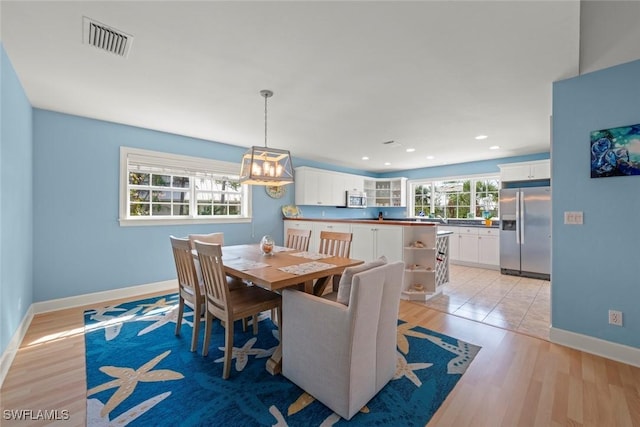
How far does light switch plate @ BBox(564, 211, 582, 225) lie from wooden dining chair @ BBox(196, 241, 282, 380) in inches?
107

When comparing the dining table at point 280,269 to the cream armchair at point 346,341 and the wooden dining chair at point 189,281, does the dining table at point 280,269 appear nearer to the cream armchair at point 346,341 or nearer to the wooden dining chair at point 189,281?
the cream armchair at point 346,341

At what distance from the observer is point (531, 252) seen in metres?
4.85

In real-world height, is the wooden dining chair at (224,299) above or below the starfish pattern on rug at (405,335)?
above

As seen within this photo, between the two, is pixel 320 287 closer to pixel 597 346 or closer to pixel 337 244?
pixel 337 244

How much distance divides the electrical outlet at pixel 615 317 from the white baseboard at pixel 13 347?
4709 millimetres

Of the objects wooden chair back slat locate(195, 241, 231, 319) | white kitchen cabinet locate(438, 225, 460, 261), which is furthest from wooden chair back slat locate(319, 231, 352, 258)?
white kitchen cabinet locate(438, 225, 460, 261)

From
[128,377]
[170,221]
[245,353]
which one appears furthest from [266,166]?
[170,221]

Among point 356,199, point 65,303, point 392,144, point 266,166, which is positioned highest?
point 392,144

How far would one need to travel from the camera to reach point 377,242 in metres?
4.04

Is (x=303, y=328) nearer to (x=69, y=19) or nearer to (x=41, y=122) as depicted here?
(x=69, y=19)

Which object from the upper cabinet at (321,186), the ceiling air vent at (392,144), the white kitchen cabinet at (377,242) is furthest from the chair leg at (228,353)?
the upper cabinet at (321,186)

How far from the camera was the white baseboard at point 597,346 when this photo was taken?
2.15 meters

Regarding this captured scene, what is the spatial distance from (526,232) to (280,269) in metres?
4.93

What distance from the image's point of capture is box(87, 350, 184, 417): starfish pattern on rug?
5.75 ft
